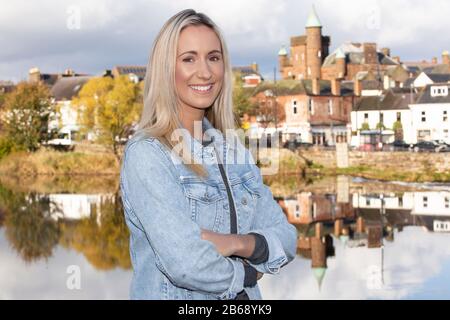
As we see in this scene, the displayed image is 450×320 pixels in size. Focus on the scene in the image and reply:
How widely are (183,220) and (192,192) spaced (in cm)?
11

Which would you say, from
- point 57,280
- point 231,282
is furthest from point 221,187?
point 57,280

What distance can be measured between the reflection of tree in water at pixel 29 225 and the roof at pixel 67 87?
1305 inches

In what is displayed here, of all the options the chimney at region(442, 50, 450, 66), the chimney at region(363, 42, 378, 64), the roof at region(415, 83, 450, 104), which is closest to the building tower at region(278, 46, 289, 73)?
the chimney at region(363, 42, 378, 64)

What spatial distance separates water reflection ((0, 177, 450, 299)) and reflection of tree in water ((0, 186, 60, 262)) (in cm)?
3

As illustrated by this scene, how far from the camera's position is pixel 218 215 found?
2.48m

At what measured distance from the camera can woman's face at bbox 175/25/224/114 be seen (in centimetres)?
259

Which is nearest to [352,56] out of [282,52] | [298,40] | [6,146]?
[298,40]

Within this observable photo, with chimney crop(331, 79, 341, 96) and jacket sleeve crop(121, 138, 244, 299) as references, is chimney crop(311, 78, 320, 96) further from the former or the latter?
jacket sleeve crop(121, 138, 244, 299)

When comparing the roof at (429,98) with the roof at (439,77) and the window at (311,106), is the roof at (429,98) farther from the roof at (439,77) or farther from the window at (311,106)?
the window at (311,106)

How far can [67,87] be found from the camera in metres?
64.8

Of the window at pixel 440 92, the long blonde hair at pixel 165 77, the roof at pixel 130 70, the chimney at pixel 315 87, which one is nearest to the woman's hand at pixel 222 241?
the long blonde hair at pixel 165 77

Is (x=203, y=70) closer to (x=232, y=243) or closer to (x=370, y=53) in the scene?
(x=232, y=243)

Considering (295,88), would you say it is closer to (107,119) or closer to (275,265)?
(107,119)
